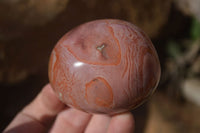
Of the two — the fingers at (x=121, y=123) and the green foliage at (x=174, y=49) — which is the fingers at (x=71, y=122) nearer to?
the fingers at (x=121, y=123)

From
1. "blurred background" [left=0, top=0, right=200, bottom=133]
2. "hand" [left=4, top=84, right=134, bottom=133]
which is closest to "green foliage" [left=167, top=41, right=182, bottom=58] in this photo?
"blurred background" [left=0, top=0, right=200, bottom=133]

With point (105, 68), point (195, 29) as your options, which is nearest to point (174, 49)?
point (195, 29)

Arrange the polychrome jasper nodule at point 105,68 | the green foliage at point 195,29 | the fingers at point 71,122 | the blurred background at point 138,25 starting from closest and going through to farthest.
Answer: the polychrome jasper nodule at point 105,68 → the fingers at point 71,122 → the blurred background at point 138,25 → the green foliage at point 195,29

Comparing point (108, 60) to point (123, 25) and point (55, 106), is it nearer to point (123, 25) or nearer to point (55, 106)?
point (123, 25)

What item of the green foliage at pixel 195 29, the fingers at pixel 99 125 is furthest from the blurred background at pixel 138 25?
the fingers at pixel 99 125

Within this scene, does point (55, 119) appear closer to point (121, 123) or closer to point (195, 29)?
point (121, 123)

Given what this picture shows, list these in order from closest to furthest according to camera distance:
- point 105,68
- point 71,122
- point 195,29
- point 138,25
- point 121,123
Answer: point 105,68 → point 121,123 → point 71,122 → point 138,25 → point 195,29

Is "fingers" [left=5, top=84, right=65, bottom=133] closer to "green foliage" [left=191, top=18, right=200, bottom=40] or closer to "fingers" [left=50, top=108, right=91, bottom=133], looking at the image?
"fingers" [left=50, top=108, right=91, bottom=133]
